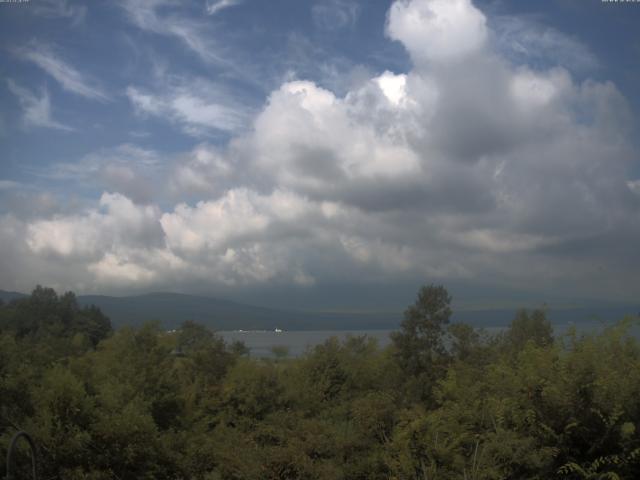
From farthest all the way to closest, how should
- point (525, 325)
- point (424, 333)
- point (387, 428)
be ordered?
point (525, 325), point (424, 333), point (387, 428)

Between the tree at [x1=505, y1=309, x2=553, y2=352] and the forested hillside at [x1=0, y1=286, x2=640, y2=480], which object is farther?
the tree at [x1=505, y1=309, x2=553, y2=352]

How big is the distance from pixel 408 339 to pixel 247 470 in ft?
83.4

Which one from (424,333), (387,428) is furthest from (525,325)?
(387,428)

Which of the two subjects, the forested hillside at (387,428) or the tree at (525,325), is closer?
the forested hillside at (387,428)

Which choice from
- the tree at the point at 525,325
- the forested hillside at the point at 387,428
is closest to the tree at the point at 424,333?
the tree at the point at 525,325

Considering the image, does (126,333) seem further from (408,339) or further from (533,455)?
(533,455)

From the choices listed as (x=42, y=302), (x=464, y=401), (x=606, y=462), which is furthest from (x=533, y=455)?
(x=42, y=302)

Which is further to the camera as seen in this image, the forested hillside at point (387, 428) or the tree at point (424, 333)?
the tree at point (424, 333)

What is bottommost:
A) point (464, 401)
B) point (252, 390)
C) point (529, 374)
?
point (252, 390)

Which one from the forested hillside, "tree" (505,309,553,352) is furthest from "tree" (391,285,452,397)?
the forested hillside

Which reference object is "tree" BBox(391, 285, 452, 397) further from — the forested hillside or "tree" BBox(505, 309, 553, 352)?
the forested hillside

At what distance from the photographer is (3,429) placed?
40.9ft

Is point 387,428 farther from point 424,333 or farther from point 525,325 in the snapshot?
point 525,325

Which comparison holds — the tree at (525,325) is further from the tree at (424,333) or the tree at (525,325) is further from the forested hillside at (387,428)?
the forested hillside at (387,428)
